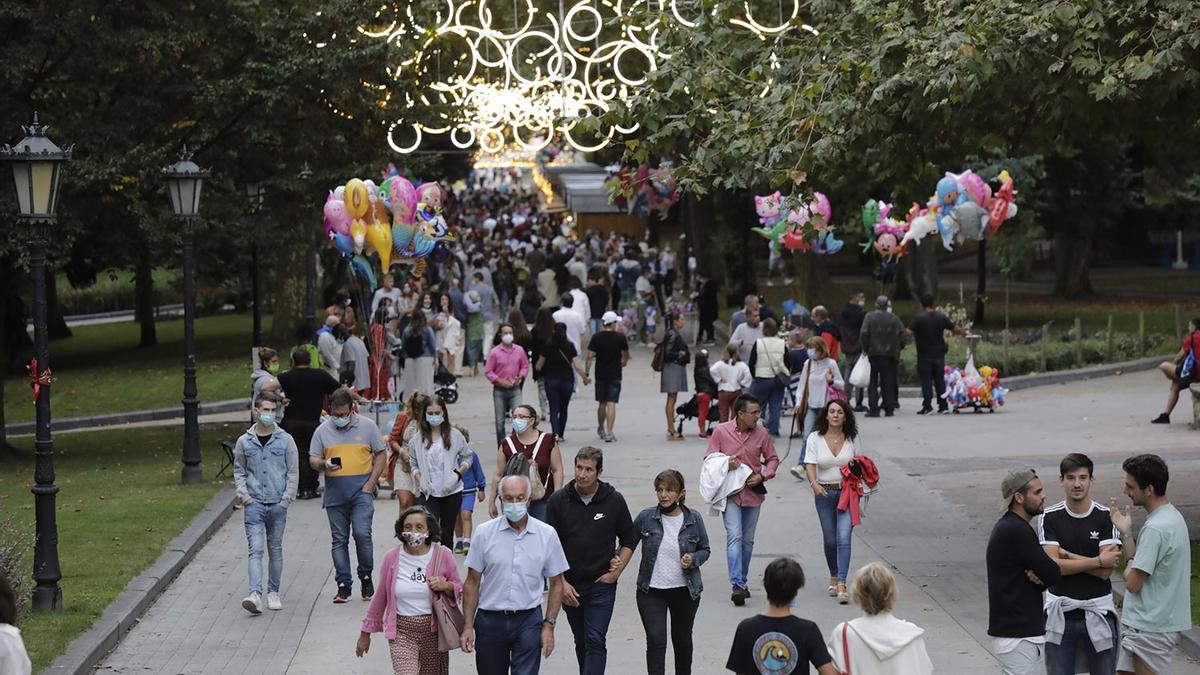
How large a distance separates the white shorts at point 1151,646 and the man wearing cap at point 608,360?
529 inches

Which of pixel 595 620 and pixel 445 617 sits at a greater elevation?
pixel 445 617

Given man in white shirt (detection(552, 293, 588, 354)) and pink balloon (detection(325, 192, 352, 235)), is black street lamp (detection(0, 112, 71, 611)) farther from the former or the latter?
man in white shirt (detection(552, 293, 588, 354))

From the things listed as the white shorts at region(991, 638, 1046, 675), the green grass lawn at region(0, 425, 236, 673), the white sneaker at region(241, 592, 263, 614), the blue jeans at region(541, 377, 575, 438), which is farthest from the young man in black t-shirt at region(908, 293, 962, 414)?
the white shorts at region(991, 638, 1046, 675)

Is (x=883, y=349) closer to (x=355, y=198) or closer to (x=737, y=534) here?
(x=355, y=198)

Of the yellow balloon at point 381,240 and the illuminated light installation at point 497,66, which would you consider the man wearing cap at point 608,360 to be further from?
the yellow balloon at point 381,240

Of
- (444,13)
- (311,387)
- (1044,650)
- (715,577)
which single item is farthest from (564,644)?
(444,13)

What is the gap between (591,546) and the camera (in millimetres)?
10117

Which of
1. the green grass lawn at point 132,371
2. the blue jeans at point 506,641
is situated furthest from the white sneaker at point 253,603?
the green grass lawn at point 132,371

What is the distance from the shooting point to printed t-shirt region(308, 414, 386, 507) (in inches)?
528

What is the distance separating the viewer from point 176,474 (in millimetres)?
21062

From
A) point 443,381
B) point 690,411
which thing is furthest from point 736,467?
point 443,381

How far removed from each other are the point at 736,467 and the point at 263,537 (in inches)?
144

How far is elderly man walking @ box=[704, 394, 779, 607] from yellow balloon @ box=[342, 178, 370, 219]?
9.86 metres

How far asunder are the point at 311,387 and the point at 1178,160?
90.0 feet
